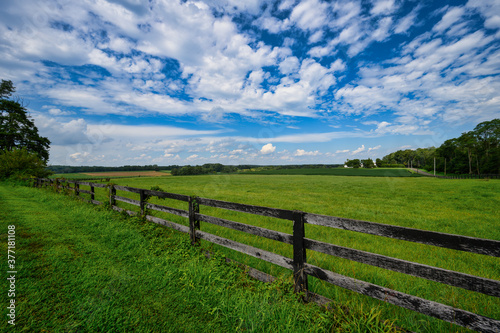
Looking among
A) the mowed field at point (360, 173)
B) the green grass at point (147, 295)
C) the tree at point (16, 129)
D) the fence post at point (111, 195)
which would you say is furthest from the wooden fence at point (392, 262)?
the mowed field at point (360, 173)

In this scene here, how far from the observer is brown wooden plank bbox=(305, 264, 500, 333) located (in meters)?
2.26

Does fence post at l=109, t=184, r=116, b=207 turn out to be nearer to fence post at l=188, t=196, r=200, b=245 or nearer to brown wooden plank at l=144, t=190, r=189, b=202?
brown wooden plank at l=144, t=190, r=189, b=202

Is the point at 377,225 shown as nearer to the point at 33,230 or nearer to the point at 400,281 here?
the point at 400,281

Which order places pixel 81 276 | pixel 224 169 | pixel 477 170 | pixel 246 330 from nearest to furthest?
pixel 246 330
pixel 81 276
pixel 477 170
pixel 224 169

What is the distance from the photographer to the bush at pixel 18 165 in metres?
24.5

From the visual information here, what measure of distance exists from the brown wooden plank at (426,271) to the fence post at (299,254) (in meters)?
0.17

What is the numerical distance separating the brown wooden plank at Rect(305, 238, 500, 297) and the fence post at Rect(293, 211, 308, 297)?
168mm

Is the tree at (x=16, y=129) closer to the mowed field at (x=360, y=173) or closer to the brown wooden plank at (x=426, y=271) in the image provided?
the brown wooden plank at (x=426, y=271)

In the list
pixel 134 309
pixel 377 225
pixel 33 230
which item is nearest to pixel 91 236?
pixel 33 230

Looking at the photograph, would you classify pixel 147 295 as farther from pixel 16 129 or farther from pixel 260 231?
pixel 16 129

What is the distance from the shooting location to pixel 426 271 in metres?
2.63

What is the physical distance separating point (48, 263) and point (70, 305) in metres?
1.90

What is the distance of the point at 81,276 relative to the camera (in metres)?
4.13

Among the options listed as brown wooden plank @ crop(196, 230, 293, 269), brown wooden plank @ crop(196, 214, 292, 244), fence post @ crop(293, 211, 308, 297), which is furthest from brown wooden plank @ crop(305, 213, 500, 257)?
brown wooden plank @ crop(196, 230, 293, 269)
